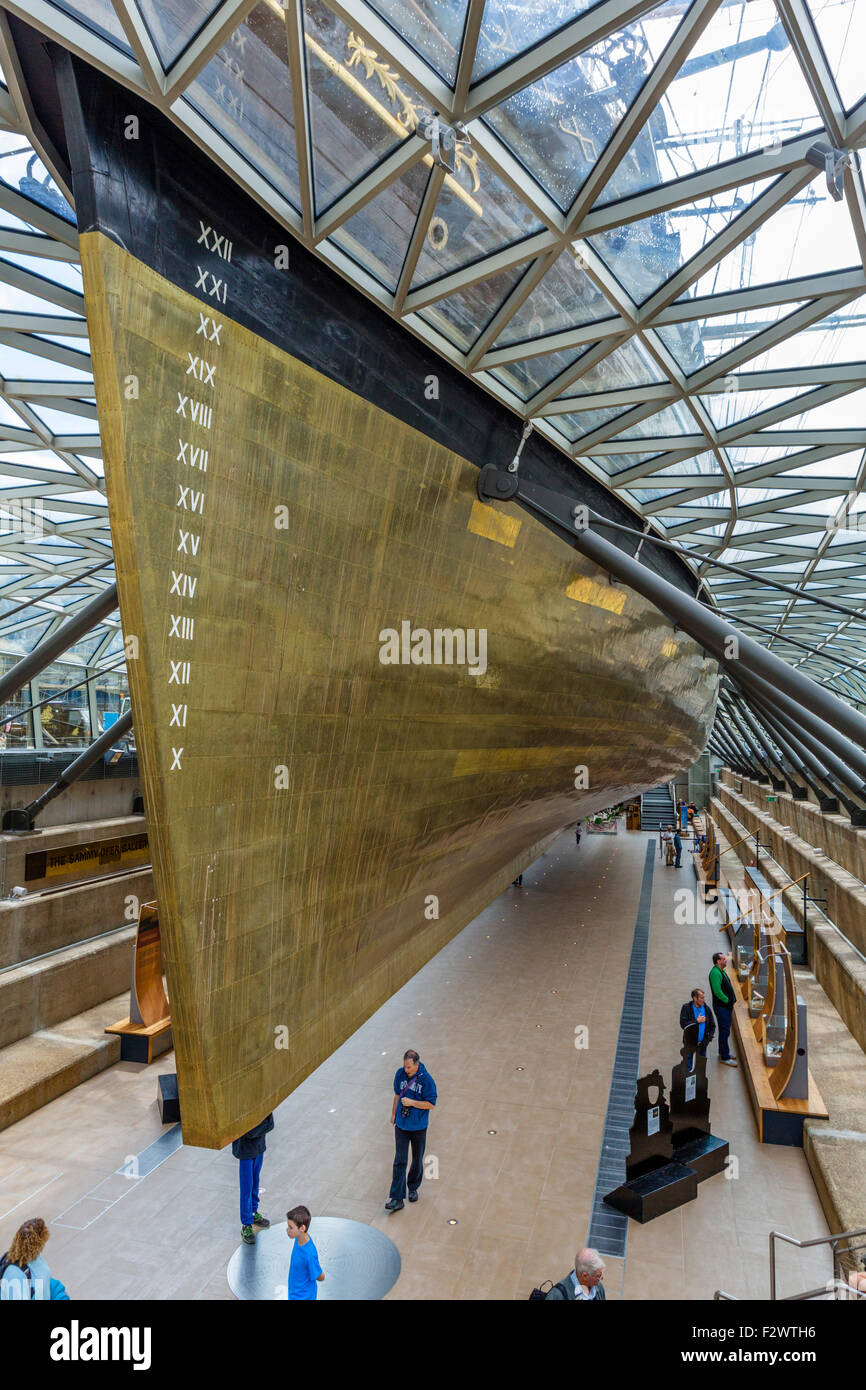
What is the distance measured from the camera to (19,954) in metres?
13.6

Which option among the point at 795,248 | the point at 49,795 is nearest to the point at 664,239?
the point at 795,248

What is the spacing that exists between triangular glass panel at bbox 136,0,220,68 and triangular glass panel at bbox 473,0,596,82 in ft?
5.47

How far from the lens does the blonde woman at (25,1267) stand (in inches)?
202

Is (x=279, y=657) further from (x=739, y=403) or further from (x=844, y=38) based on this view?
(x=739, y=403)

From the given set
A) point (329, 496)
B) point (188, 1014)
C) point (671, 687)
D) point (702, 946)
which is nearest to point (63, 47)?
point (329, 496)

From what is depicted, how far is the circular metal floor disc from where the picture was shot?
659cm

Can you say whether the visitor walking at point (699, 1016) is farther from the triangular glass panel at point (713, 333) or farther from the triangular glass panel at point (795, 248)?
the triangular glass panel at point (795, 248)

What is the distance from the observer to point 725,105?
563 cm

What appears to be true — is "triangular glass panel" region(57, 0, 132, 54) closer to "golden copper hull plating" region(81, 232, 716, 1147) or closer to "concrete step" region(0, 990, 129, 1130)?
"golden copper hull plating" region(81, 232, 716, 1147)

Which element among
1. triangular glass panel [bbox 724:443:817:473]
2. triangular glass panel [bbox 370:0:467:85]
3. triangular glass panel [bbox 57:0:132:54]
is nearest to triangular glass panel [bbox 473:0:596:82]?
triangular glass panel [bbox 370:0:467:85]

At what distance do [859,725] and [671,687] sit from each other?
10.1 meters

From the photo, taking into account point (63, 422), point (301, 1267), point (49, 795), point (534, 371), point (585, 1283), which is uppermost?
point (63, 422)

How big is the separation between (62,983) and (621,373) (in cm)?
1296
